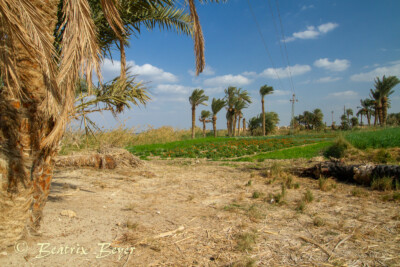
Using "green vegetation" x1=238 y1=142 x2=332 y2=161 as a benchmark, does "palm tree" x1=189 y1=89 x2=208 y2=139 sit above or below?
above

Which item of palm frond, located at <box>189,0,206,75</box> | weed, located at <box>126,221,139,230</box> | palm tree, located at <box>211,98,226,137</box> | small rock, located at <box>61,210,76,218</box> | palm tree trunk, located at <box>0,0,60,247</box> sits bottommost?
weed, located at <box>126,221,139,230</box>

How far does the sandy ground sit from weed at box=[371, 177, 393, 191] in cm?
27

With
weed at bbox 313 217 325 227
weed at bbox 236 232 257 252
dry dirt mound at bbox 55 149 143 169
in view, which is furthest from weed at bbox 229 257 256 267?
dry dirt mound at bbox 55 149 143 169

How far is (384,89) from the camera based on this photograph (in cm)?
3884

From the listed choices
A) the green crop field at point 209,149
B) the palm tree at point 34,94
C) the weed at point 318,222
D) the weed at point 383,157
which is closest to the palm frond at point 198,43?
the palm tree at point 34,94

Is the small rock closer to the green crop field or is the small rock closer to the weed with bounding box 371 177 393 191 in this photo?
the weed with bounding box 371 177 393 191

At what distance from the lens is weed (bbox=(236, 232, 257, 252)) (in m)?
2.53

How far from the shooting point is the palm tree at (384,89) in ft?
125

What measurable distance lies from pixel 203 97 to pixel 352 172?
92.8 feet

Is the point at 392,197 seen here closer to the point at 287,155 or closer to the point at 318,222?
the point at 318,222

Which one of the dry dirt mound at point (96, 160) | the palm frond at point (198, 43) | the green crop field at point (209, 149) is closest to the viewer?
the palm frond at point (198, 43)

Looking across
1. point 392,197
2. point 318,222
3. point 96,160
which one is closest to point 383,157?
point 392,197

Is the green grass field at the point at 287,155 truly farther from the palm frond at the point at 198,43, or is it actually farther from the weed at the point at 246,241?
the weed at the point at 246,241

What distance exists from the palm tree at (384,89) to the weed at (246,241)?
4615 centimetres
